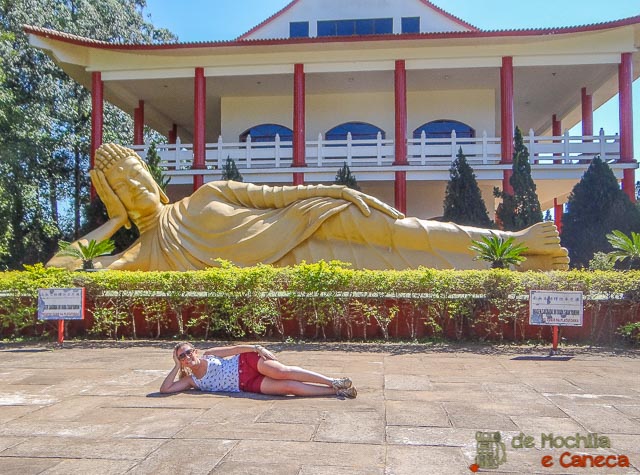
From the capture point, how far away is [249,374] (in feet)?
13.6

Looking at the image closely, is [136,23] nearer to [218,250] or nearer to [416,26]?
[416,26]

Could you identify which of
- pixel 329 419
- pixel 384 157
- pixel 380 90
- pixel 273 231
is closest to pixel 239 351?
pixel 329 419

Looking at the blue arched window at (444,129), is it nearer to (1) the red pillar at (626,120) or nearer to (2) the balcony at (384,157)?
(2) the balcony at (384,157)

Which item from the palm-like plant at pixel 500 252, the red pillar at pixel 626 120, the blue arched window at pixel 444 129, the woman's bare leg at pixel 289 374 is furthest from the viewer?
the blue arched window at pixel 444 129

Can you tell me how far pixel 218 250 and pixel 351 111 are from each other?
1073cm

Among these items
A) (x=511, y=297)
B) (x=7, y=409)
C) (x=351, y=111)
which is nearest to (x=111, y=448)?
(x=7, y=409)

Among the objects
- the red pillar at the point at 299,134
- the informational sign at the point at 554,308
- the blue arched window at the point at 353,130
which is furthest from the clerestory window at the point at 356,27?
the informational sign at the point at 554,308

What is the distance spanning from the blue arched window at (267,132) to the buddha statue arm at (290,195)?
951cm

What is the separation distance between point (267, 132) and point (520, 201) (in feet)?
27.6

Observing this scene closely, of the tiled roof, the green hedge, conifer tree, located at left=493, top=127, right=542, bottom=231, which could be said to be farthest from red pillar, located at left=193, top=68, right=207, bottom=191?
the green hedge

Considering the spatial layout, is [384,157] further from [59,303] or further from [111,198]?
[59,303]

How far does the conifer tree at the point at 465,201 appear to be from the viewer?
13.9 metres

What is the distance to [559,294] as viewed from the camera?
6.21 meters

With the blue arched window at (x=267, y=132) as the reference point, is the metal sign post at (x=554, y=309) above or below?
below
